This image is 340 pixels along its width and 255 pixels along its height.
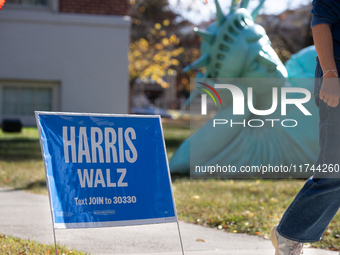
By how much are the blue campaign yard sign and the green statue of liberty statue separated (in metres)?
4.27

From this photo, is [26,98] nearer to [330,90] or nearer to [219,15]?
[219,15]

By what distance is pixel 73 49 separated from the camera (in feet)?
47.9

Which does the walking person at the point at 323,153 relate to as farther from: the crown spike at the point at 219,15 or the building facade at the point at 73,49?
the building facade at the point at 73,49

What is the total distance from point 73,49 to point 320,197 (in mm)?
12735

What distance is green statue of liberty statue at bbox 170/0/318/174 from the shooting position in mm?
7598

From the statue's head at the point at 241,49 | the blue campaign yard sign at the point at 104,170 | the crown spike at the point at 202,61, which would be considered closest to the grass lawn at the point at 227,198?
the blue campaign yard sign at the point at 104,170

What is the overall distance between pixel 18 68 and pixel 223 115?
892 cm

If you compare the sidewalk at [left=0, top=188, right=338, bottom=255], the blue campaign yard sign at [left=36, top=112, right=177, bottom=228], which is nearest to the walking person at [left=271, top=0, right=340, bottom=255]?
the blue campaign yard sign at [left=36, top=112, right=177, bottom=228]


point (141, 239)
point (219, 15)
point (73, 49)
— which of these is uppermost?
point (219, 15)

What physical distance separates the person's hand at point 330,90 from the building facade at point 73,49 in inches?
484

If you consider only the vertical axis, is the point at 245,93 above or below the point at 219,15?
below

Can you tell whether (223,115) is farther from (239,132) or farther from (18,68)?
(18,68)

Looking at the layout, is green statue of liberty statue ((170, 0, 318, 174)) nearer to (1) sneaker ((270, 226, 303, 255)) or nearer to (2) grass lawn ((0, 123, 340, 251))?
(2) grass lawn ((0, 123, 340, 251))

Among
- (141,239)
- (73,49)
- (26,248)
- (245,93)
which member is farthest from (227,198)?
(73,49)
